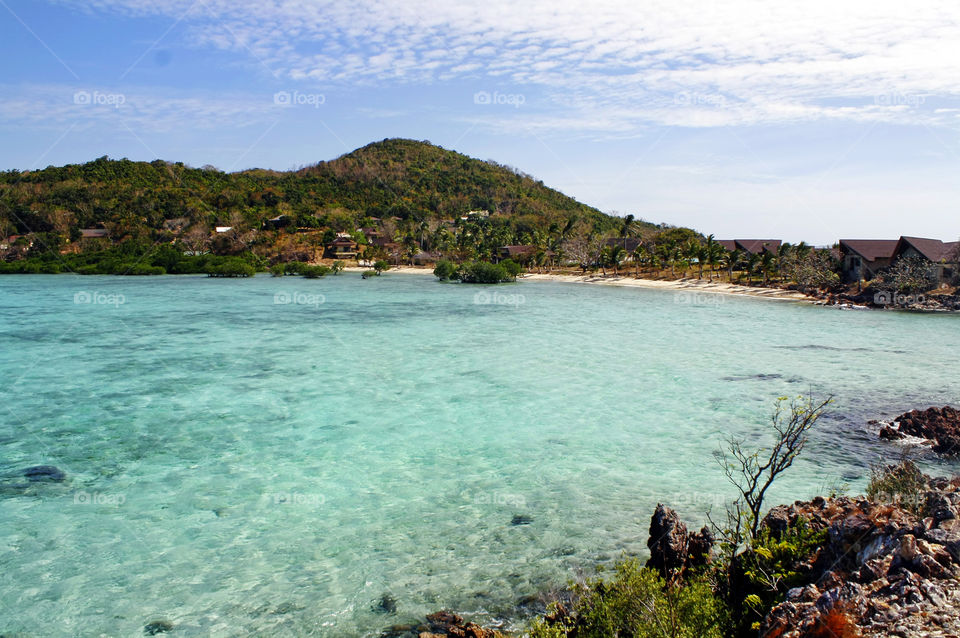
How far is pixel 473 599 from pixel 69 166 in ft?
502

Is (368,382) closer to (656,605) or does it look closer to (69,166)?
(656,605)

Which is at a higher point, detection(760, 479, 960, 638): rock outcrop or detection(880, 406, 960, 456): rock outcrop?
detection(760, 479, 960, 638): rock outcrop

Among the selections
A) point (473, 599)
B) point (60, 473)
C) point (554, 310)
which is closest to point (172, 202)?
point (554, 310)

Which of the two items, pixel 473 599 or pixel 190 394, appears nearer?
pixel 473 599

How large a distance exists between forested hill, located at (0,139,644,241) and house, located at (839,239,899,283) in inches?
2867

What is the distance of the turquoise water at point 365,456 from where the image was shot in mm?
7230

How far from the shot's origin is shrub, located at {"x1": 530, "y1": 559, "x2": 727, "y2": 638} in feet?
15.3

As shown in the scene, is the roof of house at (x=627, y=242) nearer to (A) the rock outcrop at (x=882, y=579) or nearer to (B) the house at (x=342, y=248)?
(B) the house at (x=342, y=248)

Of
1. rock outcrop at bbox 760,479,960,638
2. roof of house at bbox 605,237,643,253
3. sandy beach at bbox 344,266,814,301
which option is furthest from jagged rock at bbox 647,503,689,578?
roof of house at bbox 605,237,643,253

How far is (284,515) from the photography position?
30.4ft

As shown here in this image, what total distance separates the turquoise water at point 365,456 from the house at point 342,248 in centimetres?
6884

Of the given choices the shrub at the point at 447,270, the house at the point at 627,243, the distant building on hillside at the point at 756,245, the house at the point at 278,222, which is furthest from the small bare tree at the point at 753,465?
the house at the point at 278,222

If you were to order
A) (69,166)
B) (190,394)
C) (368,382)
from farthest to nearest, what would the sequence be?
(69,166), (368,382), (190,394)

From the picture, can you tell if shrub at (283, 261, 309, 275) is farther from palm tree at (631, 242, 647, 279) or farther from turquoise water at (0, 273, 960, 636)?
turquoise water at (0, 273, 960, 636)
